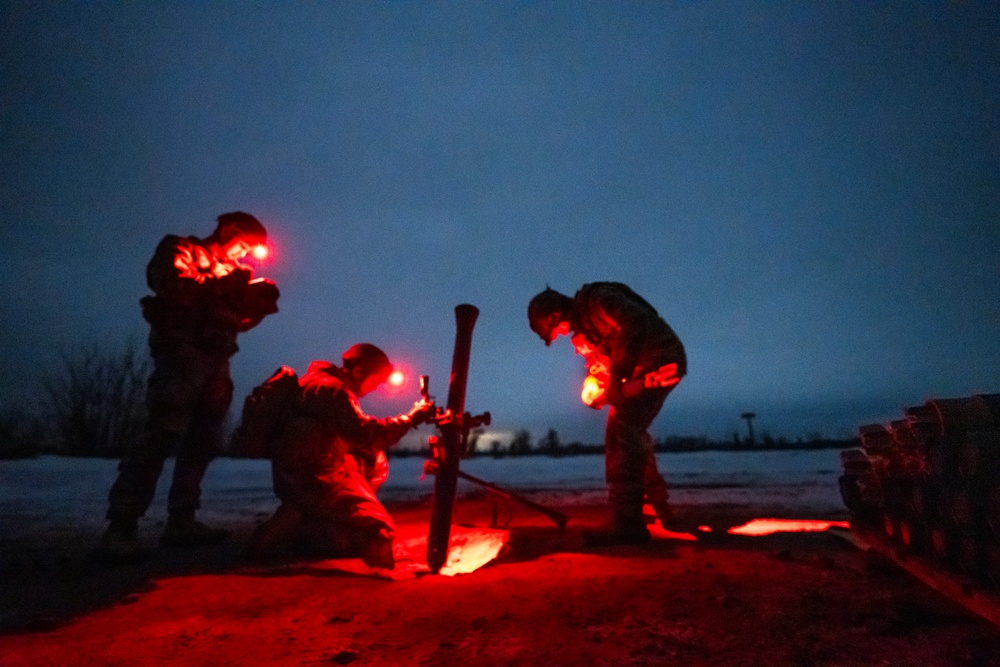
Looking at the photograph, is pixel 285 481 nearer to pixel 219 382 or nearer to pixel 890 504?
pixel 219 382

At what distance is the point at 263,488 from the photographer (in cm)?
1122

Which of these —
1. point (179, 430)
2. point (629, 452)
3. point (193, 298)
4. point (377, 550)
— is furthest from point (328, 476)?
point (629, 452)

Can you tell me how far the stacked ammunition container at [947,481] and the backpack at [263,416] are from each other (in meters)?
4.19

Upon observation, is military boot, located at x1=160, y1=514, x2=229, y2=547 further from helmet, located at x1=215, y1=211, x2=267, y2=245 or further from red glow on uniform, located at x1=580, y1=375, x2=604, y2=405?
red glow on uniform, located at x1=580, y1=375, x2=604, y2=405

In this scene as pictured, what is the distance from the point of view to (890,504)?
3.16 metres

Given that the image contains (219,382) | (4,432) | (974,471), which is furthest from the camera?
(4,432)

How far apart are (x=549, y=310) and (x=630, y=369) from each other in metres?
1.06

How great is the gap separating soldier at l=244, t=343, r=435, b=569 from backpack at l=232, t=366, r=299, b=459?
35 millimetres

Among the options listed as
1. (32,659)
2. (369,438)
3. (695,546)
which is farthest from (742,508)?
(32,659)

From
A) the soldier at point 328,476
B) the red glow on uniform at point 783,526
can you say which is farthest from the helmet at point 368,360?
the red glow on uniform at point 783,526

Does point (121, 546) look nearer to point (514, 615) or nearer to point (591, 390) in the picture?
point (514, 615)

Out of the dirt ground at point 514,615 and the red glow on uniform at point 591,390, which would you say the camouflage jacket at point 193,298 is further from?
the red glow on uniform at point 591,390

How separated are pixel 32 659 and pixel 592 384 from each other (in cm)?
438

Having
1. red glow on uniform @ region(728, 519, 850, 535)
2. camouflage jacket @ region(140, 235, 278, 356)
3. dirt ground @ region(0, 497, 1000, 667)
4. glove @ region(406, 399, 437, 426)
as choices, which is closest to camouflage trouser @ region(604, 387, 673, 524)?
dirt ground @ region(0, 497, 1000, 667)
